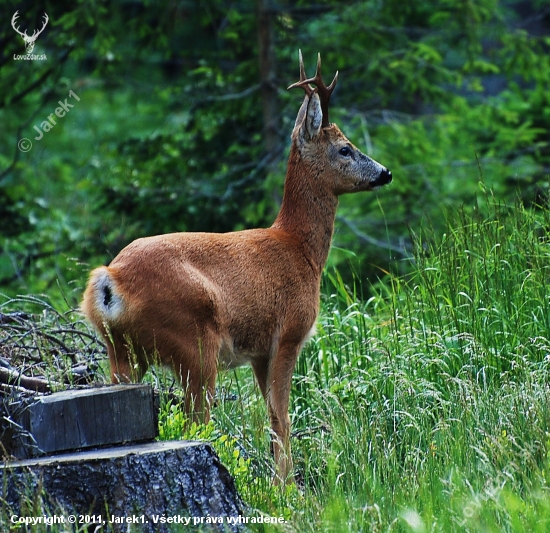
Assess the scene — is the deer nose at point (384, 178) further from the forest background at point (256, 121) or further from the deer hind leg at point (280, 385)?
the forest background at point (256, 121)

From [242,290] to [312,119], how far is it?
1.45m

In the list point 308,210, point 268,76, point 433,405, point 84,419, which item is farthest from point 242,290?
point 268,76

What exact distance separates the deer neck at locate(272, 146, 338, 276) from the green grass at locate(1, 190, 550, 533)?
2.00 ft

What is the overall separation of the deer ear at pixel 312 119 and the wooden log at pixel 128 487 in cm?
277

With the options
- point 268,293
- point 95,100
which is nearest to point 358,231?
point 268,293

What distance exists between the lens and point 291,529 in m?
3.56

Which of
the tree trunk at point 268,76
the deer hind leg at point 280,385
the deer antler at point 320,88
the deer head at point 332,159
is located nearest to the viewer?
the deer hind leg at point 280,385

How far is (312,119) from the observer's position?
238 inches

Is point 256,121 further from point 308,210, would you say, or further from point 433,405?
point 433,405

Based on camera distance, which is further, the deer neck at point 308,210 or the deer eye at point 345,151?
the deer eye at point 345,151

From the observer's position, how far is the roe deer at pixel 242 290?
15.3ft

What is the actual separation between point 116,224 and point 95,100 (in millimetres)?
11452

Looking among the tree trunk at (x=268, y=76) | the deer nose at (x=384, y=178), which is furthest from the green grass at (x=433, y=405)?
the tree trunk at (x=268, y=76)

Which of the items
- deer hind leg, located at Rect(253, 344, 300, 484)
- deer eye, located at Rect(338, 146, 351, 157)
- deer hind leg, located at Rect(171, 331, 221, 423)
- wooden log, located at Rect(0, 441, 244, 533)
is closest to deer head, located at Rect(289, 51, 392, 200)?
deer eye, located at Rect(338, 146, 351, 157)
